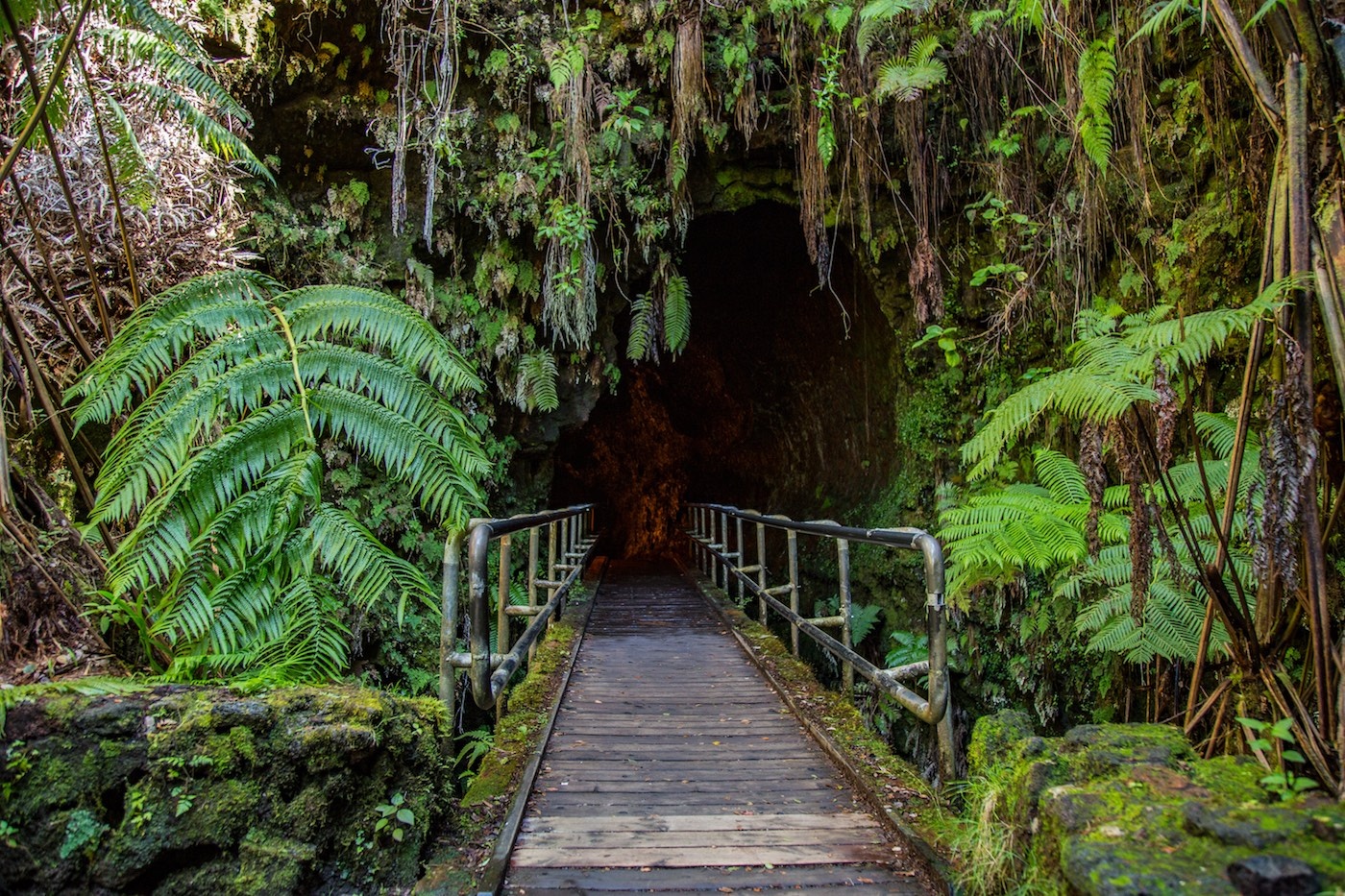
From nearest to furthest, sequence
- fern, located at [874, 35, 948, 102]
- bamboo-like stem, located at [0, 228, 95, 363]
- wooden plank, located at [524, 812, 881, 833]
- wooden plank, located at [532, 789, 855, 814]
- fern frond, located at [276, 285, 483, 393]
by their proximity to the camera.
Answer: wooden plank, located at [524, 812, 881, 833] < wooden plank, located at [532, 789, 855, 814] < bamboo-like stem, located at [0, 228, 95, 363] < fern frond, located at [276, 285, 483, 393] < fern, located at [874, 35, 948, 102]

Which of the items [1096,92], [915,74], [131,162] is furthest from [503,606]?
[915,74]

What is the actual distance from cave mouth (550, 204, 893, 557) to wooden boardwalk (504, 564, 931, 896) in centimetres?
434

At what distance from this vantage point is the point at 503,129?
237 inches

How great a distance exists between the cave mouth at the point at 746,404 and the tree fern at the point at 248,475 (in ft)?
15.9

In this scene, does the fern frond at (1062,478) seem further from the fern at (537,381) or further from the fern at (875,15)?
the fern at (537,381)

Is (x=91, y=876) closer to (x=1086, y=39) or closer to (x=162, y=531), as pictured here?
(x=162, y=531)

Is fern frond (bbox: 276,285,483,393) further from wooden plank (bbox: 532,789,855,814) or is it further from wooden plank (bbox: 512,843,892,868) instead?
wooden plank (bbox: 512,843,892,868)

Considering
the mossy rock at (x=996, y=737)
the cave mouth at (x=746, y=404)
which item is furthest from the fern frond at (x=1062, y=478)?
the cave mouth at (x=746, y=404)

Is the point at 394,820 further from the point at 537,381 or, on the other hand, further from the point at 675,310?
the point at 675,310

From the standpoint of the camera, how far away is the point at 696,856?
2088 mm

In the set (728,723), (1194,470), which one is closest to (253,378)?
(728,723)

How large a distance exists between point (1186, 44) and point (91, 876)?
627 centimetres

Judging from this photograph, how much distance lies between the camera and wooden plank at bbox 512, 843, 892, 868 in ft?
6.70

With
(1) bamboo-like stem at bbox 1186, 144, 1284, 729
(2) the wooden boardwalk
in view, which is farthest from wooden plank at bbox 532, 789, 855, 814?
(1) bamboo-like stem at bbox 1186, 144, 1284, 729
